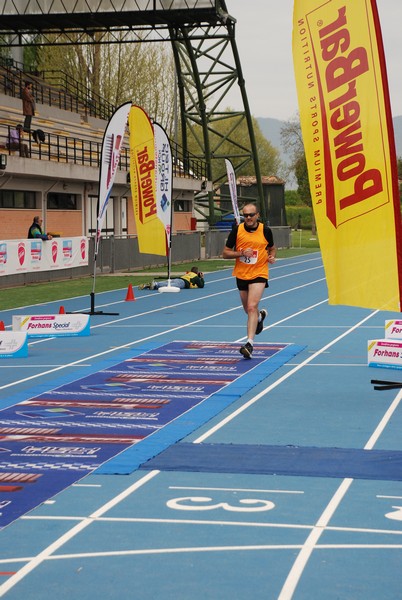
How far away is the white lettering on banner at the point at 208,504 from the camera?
7852 millimetres

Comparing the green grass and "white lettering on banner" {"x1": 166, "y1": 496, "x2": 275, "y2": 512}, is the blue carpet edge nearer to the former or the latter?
"white lettering on banner" {"x1": 166, "y1": 496, "x2": 275, "y2": 512}

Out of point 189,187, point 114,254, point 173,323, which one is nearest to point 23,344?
point 173,323

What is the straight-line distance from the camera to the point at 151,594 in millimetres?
6031

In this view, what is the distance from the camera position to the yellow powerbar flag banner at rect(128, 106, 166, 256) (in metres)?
→ 28.8

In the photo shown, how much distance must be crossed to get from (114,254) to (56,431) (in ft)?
101

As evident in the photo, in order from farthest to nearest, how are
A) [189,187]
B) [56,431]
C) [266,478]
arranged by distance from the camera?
[189,187] → [56,431] → [266,478]

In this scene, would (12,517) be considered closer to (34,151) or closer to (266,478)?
(266,478)

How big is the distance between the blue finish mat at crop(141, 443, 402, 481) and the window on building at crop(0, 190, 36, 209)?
103 ft

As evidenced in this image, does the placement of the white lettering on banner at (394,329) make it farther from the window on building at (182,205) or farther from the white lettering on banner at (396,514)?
the window on building at (182,205)

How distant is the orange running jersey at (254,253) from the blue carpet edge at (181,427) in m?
1.43

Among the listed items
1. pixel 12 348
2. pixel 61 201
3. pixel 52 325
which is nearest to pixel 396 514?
pixel 12 348

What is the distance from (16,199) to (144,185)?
13604 mm

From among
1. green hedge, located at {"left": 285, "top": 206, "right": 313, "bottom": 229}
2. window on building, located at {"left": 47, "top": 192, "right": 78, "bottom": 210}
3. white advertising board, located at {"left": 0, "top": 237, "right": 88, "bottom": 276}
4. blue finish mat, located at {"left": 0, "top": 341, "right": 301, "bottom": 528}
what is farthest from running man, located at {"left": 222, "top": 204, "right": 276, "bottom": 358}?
green hedge, located at {"left": 285, "top": 206, "right": 313, "bottom": 229}

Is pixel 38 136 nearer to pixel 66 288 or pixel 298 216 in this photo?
pixel 66 288
